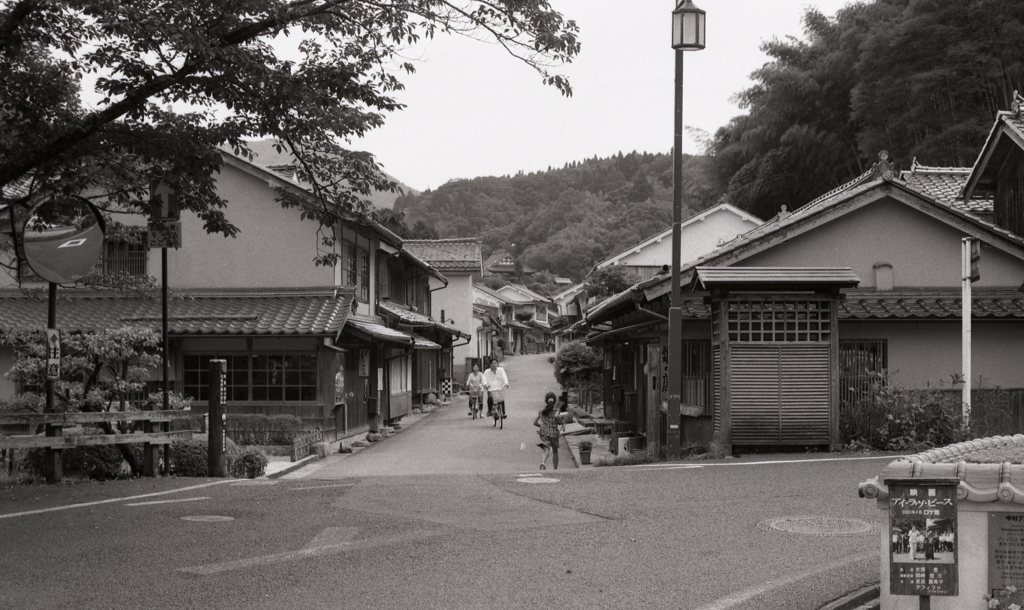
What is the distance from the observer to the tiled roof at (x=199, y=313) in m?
21.3

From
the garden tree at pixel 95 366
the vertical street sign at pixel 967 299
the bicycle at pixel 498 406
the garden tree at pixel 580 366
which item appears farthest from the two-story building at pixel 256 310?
the vertical street sign at pixel 967 299

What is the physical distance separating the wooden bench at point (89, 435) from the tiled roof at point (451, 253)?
37506 millimetres

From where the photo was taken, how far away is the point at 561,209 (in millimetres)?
105875

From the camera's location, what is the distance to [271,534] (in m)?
8.57

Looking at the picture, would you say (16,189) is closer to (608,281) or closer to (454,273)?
(608,281)

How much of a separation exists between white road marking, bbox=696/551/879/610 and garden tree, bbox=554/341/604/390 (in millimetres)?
27782

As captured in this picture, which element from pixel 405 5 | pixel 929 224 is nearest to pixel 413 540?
pixel 405 5

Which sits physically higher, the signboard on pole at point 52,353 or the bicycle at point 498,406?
the signboard on pole at point 52,353

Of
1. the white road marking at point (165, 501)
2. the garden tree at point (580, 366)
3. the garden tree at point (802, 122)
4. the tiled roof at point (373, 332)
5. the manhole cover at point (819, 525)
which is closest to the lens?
the manhole cover at point (819, 525)

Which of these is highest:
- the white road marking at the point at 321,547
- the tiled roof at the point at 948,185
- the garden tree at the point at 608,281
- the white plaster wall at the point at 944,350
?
the tiled roof at the point at 948,185

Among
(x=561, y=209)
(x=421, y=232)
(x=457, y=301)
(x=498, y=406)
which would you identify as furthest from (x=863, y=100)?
(x=561, y=209)

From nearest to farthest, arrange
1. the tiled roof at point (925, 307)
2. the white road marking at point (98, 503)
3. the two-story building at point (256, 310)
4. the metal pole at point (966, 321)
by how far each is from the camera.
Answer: the white road marking at point (98, 503) < the metal pole at point (966, 321) < the tiled roof at point (925, 307) < the two-story building at point (256, 310)

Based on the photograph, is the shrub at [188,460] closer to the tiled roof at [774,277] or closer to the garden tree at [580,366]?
the tiled roof at [774,277]

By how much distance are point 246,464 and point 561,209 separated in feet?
303
